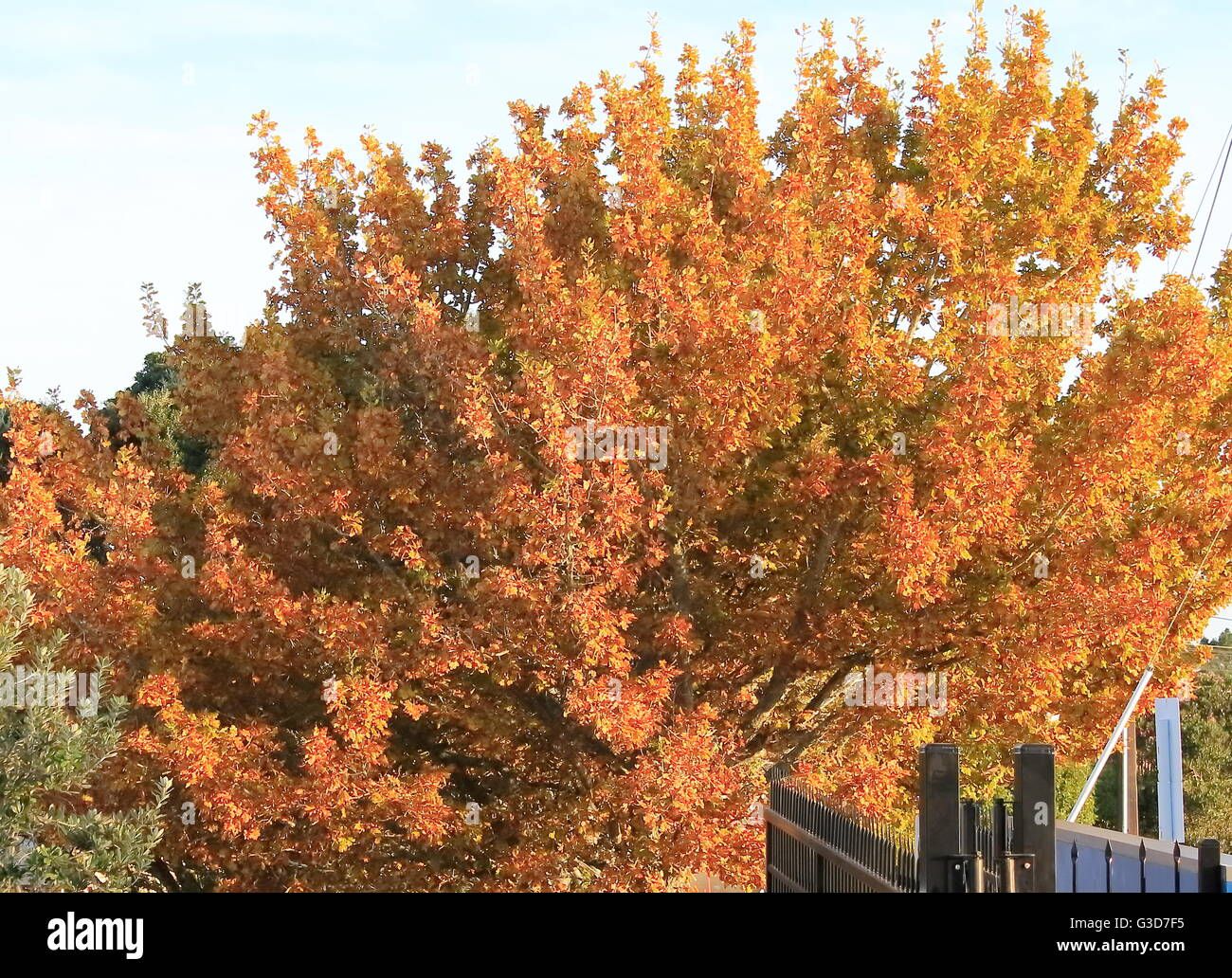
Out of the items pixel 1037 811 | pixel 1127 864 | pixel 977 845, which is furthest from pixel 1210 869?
pixel 1127 864

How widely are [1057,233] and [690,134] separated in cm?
390

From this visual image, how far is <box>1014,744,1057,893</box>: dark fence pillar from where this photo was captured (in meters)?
7.84

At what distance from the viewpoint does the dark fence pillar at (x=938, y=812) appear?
26.9ft

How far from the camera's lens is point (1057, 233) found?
15.2m

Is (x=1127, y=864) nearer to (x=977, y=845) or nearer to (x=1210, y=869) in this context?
(x=977, y=845)

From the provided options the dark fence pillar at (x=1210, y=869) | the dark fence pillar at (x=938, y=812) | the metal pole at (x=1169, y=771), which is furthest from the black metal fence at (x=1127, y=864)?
the metal pole at (x=1169, y=771)

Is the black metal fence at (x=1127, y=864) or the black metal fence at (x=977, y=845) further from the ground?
the black metal fence at (x=977, y=845)

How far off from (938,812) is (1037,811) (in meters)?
0.59

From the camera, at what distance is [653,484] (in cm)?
1347

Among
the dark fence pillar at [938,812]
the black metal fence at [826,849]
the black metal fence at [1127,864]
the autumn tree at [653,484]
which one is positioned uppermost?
the autumn tree at [653,484]

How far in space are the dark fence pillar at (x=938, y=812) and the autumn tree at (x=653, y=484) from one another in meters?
4.57

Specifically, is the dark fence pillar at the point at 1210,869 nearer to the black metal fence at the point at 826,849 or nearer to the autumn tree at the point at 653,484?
the black metal fence at the point at 826,849

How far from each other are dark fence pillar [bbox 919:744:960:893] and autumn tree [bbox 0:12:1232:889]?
4571mm
